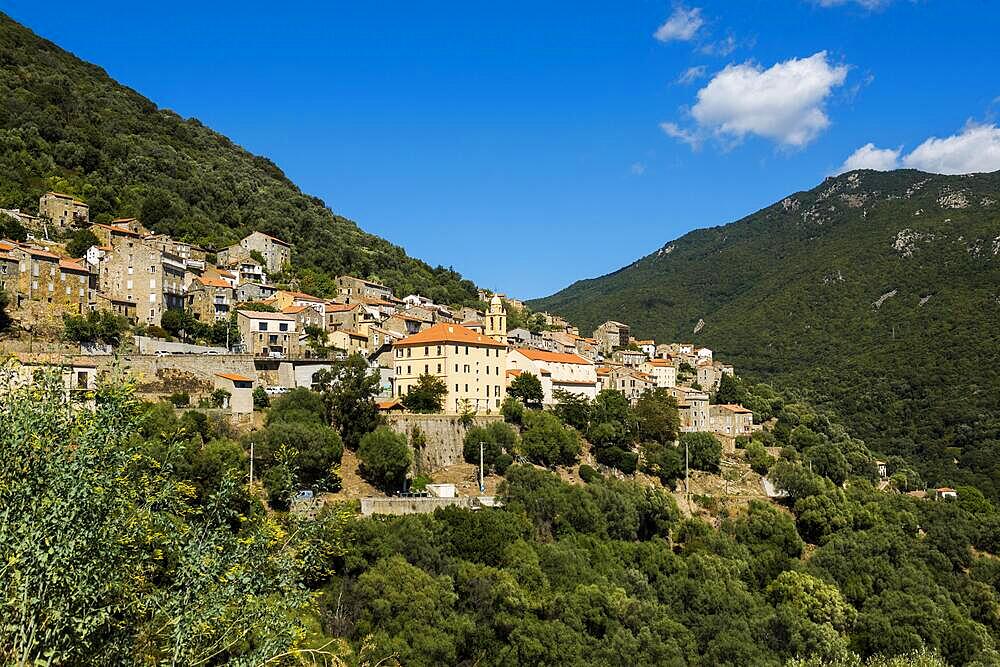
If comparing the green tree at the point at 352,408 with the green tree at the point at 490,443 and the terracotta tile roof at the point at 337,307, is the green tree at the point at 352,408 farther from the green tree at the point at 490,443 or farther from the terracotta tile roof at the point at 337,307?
the terracotta tile roof at the point at 337,307

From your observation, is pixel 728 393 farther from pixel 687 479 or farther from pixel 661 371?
pixel 687 479

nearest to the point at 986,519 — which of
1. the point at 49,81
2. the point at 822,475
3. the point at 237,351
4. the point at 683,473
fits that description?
the point at 822,475

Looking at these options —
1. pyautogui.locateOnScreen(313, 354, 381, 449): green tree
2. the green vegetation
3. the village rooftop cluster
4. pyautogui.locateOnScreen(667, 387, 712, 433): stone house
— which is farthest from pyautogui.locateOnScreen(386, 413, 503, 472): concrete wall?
pyautogui.locateOnScreen(667, 387, 712, 433): stone house

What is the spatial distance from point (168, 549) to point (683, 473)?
147 ft

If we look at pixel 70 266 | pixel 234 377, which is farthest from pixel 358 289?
pixel 234 377

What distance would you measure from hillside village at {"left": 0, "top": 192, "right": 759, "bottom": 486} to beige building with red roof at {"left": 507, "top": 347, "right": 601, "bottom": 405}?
11 cm

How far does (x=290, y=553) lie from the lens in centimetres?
1395

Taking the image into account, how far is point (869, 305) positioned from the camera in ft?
395

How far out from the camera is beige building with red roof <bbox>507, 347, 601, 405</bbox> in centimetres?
5812

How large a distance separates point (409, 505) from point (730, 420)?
1445 inches

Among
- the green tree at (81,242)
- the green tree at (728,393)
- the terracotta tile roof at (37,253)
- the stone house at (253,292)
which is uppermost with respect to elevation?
the green tree at (81,242)

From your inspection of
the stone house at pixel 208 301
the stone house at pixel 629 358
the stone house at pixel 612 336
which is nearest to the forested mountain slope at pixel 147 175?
the stone house at pixel 208 301

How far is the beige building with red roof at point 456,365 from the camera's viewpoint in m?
49.3

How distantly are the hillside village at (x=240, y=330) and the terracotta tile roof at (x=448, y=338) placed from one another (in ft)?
0.35
